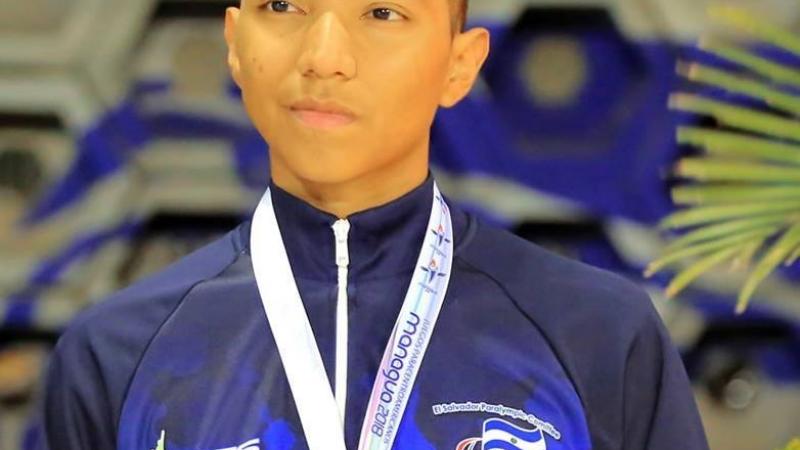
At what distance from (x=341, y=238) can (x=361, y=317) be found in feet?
0.24

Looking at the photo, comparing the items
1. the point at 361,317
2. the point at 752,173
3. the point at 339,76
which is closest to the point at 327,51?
the point at 339,76

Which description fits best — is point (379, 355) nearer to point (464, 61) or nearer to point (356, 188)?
point (356, 188)

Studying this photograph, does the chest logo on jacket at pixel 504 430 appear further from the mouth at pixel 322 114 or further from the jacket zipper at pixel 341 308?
the mouth at pixel 322 114

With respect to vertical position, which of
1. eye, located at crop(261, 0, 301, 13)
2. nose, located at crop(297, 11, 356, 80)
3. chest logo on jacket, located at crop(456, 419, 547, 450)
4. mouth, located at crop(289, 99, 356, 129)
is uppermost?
eye, located at crop(261, 0, 301, 13)

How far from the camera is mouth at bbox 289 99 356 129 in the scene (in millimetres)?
1146

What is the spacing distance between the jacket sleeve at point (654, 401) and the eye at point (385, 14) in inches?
14.0

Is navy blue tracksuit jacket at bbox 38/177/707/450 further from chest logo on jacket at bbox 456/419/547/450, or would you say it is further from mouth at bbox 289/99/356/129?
mouth at bbox 289/99/356/129

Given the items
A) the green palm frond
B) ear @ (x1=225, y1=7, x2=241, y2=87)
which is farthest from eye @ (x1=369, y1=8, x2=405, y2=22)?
the green palm frond

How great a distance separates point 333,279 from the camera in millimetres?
1244

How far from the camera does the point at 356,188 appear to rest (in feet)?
4.02

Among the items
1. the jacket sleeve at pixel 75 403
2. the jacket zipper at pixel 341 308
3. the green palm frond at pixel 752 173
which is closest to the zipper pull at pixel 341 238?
the jacket zipper at pixel 341 308

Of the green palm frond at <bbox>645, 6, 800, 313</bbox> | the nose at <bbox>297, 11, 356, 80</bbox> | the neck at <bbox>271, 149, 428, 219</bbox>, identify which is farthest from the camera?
the green palm frond at <bbox>645, 6, 800, 313</bbox>

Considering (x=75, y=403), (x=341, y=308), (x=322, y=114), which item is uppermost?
(x=322, y=114)

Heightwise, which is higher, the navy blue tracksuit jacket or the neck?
the neck
